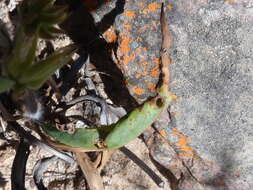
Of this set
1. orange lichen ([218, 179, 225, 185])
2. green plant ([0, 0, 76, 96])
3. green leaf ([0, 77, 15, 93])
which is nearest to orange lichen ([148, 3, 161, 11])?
green plant ([0, 0, 76, 96])

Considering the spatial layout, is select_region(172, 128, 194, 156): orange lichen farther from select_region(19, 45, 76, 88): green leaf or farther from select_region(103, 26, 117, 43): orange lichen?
select_region(19, 45, 76, 88): green leaf

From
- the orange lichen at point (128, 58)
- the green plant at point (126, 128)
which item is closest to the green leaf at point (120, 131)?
the green plant at point (126, 128)

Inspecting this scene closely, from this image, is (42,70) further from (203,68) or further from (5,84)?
(203,68)

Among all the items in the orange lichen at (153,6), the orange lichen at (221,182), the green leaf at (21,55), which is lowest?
the orange lichen at (221,182)

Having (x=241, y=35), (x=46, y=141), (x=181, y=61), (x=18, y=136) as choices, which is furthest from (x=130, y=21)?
(x=18, y=136)

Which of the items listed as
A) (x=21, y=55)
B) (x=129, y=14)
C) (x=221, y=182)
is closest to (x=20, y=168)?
(x=21, y=55)

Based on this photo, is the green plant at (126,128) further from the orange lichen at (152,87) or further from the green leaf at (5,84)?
the green leaf at (5,84)
